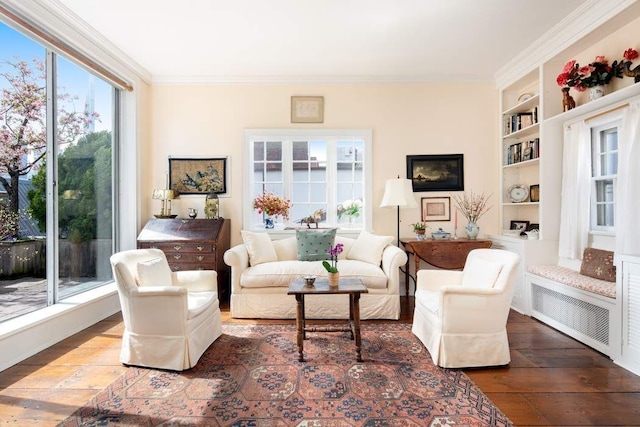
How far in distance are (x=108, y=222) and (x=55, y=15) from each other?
6.83 feet

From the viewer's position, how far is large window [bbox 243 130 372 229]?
446cm

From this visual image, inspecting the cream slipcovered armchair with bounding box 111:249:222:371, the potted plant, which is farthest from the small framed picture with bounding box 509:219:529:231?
the cream slipcovered armchair with bounding box 111:249:222:371

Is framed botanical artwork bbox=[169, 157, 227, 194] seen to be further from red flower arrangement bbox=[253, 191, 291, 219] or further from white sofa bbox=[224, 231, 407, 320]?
white sofa bbox=[224, 231, 407, 320]

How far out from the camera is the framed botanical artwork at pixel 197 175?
439 cm

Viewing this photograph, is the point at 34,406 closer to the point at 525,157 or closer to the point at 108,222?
the point at 108,222

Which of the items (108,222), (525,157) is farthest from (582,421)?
(108,222)

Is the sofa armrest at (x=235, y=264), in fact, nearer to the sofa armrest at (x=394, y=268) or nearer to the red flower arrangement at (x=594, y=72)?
the sofa armrest at (x=394, y=268)

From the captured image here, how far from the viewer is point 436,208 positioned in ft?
14.5

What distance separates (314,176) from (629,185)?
3.14 metres

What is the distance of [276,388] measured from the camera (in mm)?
2133

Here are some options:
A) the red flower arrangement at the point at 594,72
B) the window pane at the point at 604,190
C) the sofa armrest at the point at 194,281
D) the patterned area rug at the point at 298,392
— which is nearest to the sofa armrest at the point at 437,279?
the patterned area rug at the point at 298,392

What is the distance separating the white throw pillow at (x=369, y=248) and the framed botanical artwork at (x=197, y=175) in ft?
6.20

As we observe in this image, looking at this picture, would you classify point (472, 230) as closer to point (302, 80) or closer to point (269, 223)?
point (269, 223)

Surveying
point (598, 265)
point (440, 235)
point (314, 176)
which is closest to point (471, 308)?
point (598, 265)
